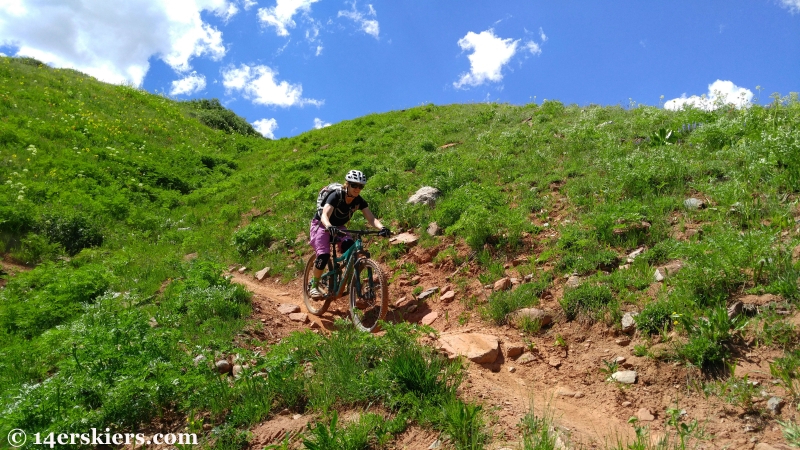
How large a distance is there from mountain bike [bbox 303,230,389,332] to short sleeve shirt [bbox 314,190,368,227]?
0.37 metres

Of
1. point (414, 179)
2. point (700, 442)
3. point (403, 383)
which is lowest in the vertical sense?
point (700, 442)

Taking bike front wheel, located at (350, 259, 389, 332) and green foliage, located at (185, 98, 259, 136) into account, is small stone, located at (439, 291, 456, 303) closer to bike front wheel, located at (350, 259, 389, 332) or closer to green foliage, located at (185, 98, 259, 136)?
bike front wheel, located at (350, 259, 389, 332)

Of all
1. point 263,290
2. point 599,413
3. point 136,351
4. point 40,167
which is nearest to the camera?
point 599,413

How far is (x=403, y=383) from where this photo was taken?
398 centimetres

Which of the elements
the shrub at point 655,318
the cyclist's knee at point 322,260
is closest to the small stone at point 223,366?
the cyclist's knee at point 322,260

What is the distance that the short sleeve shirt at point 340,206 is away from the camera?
7.41 meters

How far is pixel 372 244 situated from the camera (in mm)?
9781

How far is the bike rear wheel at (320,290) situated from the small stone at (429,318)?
66.6 inches

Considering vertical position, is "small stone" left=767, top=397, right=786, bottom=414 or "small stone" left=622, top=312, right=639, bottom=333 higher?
"small stone" left=622, top=312, right=639, bottom=333

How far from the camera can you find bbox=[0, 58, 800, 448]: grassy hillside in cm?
417

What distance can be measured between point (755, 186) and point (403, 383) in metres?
5.96

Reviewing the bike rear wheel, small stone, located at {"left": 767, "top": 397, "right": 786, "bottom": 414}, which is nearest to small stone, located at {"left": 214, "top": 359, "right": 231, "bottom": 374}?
the bike rear wheel

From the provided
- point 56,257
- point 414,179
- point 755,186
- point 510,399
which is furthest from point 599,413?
point 56,257

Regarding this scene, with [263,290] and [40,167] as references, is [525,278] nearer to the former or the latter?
[263,290]
